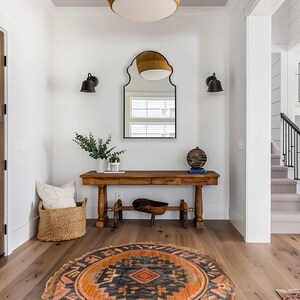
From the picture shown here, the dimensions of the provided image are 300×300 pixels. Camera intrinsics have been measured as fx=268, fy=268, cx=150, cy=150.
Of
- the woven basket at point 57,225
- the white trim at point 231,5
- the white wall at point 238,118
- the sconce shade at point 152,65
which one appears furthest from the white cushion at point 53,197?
the white trim at point 231,5

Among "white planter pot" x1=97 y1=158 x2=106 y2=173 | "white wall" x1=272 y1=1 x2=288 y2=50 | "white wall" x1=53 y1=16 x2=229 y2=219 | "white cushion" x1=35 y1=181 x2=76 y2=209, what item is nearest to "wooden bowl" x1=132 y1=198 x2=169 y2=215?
"white wall" x1=53 y1=16 x2=229 y2=219

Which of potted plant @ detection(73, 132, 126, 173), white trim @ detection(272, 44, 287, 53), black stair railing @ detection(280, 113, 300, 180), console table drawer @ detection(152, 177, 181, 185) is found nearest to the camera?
console table drawer @ detection(152, 177, 181, 185)

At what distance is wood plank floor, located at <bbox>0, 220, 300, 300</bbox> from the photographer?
2116 mm

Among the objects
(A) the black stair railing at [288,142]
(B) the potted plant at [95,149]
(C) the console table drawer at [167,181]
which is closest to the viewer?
(C) the console table drawer at [167,181]

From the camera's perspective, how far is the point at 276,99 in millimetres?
5379

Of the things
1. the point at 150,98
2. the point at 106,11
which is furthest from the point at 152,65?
the point at 106,11

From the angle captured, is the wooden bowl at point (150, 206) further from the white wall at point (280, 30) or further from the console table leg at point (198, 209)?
the white wall at point (280, 30)

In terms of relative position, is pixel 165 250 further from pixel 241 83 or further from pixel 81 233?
pixel 241 83

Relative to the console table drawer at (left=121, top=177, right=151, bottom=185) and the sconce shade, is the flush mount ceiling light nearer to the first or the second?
the sconce shade

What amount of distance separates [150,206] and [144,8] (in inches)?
93.1

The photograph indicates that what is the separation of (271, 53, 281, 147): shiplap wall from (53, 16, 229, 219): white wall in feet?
5.96

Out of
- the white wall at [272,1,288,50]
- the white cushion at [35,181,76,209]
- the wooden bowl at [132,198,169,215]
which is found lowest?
the wooden bowl at [132,198,169,215]

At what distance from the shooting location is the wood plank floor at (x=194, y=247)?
2116mm

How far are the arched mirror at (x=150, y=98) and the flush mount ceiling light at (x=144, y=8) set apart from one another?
1.62m
